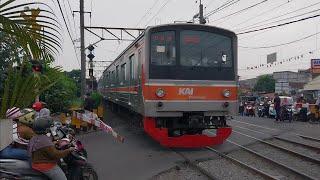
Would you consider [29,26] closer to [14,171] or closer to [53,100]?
[14,171]

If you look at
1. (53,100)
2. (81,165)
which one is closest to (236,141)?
(81,165)

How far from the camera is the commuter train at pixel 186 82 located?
12.8m

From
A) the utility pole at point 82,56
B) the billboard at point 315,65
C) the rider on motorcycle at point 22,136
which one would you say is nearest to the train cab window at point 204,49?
the rider on motorcycle at point 22,136

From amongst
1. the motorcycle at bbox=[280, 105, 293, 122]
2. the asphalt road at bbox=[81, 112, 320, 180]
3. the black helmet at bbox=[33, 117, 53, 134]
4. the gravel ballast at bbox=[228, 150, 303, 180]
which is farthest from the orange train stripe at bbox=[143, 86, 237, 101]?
the motorcycle at bbox=[280, 105, 293, 122]

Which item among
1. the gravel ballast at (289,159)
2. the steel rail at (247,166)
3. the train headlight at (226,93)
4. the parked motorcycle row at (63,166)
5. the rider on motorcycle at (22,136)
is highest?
the train headlight at (226,93)

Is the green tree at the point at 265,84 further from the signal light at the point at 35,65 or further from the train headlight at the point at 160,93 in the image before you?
the signal light at the point at 35,65

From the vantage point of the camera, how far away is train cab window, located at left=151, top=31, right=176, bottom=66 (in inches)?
509

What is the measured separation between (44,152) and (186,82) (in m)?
7.15

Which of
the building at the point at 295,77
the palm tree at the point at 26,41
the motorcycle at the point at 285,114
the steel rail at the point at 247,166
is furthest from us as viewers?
the building at the point at 295,77

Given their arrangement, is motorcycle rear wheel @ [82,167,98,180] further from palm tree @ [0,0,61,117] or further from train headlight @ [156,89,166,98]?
train headlight @ [156,89,166,98]

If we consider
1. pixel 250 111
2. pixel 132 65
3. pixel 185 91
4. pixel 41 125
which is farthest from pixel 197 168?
pixel 250 111

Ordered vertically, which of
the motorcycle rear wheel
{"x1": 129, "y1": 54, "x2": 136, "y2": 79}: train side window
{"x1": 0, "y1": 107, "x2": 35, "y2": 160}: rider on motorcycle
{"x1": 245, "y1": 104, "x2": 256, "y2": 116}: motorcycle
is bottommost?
{"x1": 245, "y1": 104, "x2": 256, "y2": 116}: motorcycle

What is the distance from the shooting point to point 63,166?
7.59 meters

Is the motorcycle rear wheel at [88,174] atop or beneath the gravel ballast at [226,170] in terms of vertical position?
atop
